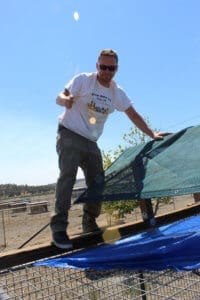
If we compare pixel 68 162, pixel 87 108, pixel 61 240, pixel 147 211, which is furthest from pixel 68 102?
pixel 147 211

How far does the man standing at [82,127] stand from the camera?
3691 millimetres

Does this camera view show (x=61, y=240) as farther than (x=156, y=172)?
No

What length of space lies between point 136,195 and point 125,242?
57cm

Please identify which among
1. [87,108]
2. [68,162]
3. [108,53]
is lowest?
[68,162]

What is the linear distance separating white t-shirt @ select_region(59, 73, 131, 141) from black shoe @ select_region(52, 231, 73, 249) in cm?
80

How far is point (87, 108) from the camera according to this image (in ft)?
12.7

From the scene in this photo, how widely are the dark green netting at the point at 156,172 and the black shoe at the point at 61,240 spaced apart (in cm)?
51

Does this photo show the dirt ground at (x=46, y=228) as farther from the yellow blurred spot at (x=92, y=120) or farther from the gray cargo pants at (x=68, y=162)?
the yellow blurred spot at (x=92, y=120)

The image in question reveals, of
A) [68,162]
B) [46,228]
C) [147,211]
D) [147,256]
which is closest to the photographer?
[147,256]

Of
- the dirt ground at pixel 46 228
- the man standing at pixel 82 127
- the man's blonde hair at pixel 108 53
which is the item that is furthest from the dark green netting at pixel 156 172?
the dirt ground at pixel 46 228

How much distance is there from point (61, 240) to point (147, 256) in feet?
3.15

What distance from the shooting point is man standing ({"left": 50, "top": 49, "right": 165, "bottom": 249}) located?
3691 mm

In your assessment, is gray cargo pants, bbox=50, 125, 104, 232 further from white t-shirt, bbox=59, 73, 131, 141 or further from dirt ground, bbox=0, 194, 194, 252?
dirt ground, bbox=0, 194, 194, 252

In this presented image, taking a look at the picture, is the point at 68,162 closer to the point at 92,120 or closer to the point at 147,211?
the point at 92,120
